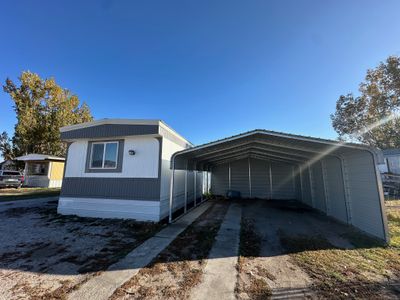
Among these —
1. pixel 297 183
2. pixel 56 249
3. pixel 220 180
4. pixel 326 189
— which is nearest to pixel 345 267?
pixel 326 189

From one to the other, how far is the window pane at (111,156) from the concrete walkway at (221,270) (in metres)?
4.85

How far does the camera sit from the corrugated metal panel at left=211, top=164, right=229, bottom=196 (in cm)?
1489

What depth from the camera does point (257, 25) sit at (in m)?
8.93

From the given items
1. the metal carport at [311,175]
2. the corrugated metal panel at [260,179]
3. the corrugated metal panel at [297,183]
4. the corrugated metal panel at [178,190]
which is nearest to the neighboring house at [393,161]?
the corrugated metal panel at [297,183]

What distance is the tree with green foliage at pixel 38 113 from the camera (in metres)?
22.5

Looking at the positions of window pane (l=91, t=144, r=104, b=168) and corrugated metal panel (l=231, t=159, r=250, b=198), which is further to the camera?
corrugated metal panel (l=231, t=159, r=250, b=198)

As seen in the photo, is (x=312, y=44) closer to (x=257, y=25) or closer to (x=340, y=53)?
(x=340, y=53)

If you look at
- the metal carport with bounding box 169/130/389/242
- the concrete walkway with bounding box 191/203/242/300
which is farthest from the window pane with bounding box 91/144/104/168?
the concrete walkway with bounding box 191/203/242/300

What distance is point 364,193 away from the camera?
586 cm

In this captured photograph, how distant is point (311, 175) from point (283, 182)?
352 centimetres

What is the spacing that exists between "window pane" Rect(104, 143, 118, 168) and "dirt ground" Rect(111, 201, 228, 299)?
4.10 meters

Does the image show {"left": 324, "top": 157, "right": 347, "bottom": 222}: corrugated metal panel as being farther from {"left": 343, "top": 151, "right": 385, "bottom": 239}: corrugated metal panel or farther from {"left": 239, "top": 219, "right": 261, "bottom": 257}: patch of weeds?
{"left": 239, "top": 219, "right": 261, "bottom": 257}: patch of weeds

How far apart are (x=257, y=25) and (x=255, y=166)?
8.95 meters

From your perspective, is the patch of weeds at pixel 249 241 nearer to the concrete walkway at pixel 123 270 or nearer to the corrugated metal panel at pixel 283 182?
the concrete walkway at pixel 123 270
